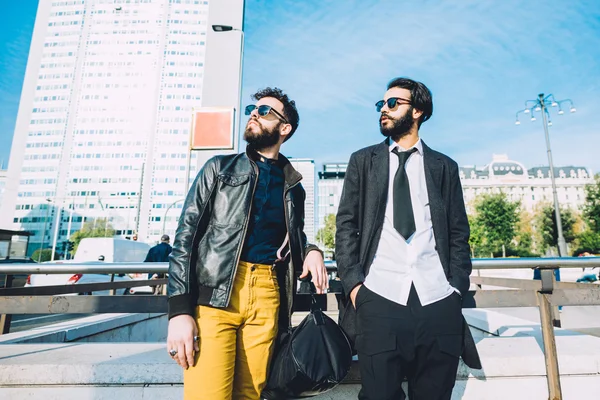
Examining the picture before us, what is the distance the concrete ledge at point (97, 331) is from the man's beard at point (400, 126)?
135 inches

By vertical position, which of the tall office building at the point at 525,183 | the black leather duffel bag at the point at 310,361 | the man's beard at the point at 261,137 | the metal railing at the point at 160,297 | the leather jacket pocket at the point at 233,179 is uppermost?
the tall office building at the point at 525,183

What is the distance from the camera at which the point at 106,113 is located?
324 feet

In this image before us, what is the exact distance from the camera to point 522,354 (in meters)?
2.37

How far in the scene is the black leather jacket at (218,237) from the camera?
1.56m

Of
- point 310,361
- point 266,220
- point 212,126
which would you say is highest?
point 212,126

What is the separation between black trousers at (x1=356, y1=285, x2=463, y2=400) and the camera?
5.10 feet

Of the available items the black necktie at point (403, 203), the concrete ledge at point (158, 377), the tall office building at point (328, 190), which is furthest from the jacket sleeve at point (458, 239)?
the tall office building at point (328, 190)

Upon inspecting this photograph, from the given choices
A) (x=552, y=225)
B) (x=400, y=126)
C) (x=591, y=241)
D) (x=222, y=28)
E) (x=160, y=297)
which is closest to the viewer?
(x=400, y=126)

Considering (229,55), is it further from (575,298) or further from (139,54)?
(139,54)

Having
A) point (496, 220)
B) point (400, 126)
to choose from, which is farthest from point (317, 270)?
point (496, 220)

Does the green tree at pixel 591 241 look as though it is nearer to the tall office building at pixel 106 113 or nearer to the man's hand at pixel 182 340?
the man's hand at pixel 182 340

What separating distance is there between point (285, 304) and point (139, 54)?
120 meters

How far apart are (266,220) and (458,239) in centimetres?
103

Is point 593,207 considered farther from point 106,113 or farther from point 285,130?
point 106,113
